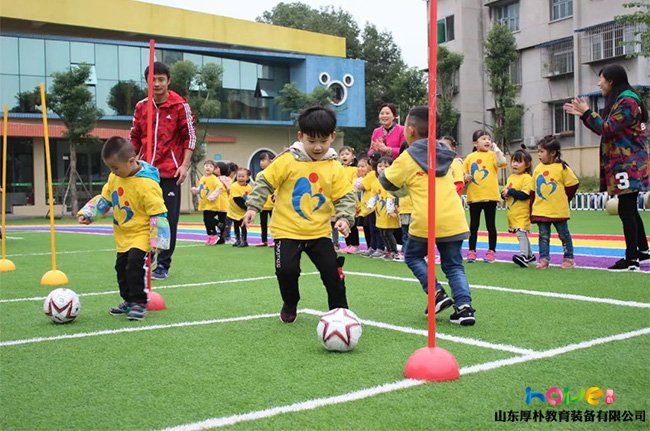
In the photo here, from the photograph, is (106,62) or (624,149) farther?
(106,62)

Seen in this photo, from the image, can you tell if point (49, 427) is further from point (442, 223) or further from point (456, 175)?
point (456, 175)

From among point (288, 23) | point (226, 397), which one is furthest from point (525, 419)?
point (288, 23)

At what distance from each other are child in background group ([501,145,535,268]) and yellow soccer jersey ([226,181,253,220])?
648cm

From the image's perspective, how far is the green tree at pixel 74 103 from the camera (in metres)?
33.5

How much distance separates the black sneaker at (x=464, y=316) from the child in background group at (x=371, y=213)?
20.4ft

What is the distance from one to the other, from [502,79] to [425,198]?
36518 mm

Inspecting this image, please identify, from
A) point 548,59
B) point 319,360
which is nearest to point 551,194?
point 319,360

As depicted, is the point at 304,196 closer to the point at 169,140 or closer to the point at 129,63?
the point at 169,140

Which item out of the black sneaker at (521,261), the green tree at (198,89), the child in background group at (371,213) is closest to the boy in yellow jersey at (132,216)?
the black sneaker at (521,261)

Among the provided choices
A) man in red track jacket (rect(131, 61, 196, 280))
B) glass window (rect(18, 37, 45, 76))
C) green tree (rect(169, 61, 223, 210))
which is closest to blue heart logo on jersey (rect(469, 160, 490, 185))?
man in red track jacket (rect(131, 61, 196, 280))

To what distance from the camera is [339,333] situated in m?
4.73

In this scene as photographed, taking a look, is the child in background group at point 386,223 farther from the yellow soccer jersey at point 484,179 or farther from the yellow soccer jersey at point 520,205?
the yellow soccer jersey at point 520,205

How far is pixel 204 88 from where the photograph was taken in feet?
133

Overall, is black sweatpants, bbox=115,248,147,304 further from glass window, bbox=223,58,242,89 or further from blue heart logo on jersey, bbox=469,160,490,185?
glass window, bbox=223,58,242,89
